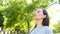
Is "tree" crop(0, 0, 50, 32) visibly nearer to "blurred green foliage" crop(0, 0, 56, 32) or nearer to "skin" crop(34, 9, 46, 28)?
"blurred green foliage" crop(0, 0, 56, 32)

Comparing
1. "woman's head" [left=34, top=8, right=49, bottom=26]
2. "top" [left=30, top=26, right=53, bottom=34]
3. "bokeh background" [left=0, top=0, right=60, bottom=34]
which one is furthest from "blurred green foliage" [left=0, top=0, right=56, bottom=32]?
"top" [left=30, top=26, right=53, bottom=34]

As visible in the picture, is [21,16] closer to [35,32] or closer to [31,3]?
[31,3]

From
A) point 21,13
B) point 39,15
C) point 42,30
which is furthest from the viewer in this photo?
point 21,13

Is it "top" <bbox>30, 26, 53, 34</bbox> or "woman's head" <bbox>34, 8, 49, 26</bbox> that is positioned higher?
"woman's head" <bbox>34, 8, 49, 26</bbox>

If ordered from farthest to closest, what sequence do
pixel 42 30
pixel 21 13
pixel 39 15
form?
pixel 21 13 < pixel 39 15 < pixel 42 30

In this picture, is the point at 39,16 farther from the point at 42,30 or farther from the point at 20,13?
the point at 20,13

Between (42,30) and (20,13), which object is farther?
(20,13)

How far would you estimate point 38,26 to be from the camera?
9.65ft

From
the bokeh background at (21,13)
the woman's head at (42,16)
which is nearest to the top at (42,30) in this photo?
the woman's head at (42,16)

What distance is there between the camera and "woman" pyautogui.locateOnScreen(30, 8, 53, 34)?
2867 millimetres

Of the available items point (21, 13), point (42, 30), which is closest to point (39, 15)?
point (42, 30)

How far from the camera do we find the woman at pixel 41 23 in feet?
9.41

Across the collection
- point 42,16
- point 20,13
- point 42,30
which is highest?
point 42,16

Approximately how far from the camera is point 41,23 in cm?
297
